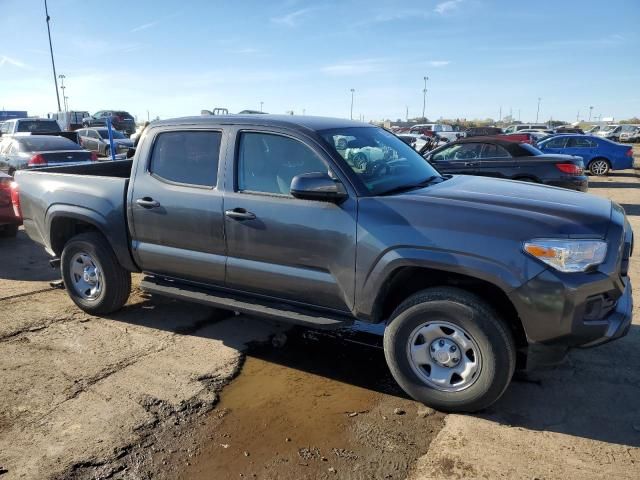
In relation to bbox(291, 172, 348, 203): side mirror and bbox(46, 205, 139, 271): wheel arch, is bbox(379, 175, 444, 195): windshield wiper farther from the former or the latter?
bbox(46, 205, 139, 271): wheel arch

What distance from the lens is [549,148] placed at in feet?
62.0

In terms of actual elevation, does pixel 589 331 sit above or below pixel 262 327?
above

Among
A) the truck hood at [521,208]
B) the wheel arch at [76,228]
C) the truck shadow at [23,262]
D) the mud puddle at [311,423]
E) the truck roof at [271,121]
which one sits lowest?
the truck shadow at [23,262]

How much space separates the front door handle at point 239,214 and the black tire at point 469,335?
1.29m

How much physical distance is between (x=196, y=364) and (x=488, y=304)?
7.47 feet

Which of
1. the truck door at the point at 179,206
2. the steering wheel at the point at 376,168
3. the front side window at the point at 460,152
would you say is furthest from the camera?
the front side window at the point at 460,152

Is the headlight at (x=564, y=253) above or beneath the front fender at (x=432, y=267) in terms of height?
above

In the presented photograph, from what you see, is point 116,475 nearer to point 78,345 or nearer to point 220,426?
point 220,426

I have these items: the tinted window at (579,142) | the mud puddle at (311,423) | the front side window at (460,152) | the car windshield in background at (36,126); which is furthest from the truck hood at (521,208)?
the car windshield in background at (36,126)

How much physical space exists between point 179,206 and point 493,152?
8484 mm

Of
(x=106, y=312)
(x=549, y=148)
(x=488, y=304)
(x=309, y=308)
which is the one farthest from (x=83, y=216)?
(x=549, y=148)

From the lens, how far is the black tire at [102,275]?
491 cm

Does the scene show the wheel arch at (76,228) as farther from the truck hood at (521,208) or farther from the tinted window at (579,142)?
the tinted window at (579,142)

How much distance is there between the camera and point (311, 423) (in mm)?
3361
